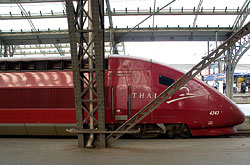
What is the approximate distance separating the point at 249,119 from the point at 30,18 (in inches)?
529

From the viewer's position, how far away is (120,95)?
6.49m

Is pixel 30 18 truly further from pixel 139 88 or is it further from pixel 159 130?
pixel 159 130

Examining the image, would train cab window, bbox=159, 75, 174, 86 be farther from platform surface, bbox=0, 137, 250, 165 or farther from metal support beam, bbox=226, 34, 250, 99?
metal support beam, bbox=226, 34, 250, 99

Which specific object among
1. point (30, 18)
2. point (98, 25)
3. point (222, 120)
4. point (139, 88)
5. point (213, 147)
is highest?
point (30, 18)

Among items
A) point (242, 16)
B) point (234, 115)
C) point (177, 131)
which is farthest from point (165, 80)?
point (242, 16)

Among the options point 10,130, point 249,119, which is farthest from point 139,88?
point 249,119

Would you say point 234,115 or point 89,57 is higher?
point 89,57

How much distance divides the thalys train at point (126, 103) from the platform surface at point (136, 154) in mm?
843

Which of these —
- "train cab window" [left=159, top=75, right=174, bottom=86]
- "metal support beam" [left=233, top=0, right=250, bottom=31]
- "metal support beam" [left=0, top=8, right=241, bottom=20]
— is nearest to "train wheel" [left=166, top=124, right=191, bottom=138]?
"train cab window" [left=159, top=75, right=174, bottom=86]

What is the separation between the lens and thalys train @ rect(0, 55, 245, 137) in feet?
21.1

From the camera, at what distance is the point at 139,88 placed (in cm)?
654

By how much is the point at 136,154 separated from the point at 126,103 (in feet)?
6.71

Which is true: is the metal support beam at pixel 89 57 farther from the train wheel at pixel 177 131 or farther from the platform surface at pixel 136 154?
the train wheel at pixel 177 131

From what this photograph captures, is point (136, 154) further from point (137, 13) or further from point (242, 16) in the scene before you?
point (242, 16)
